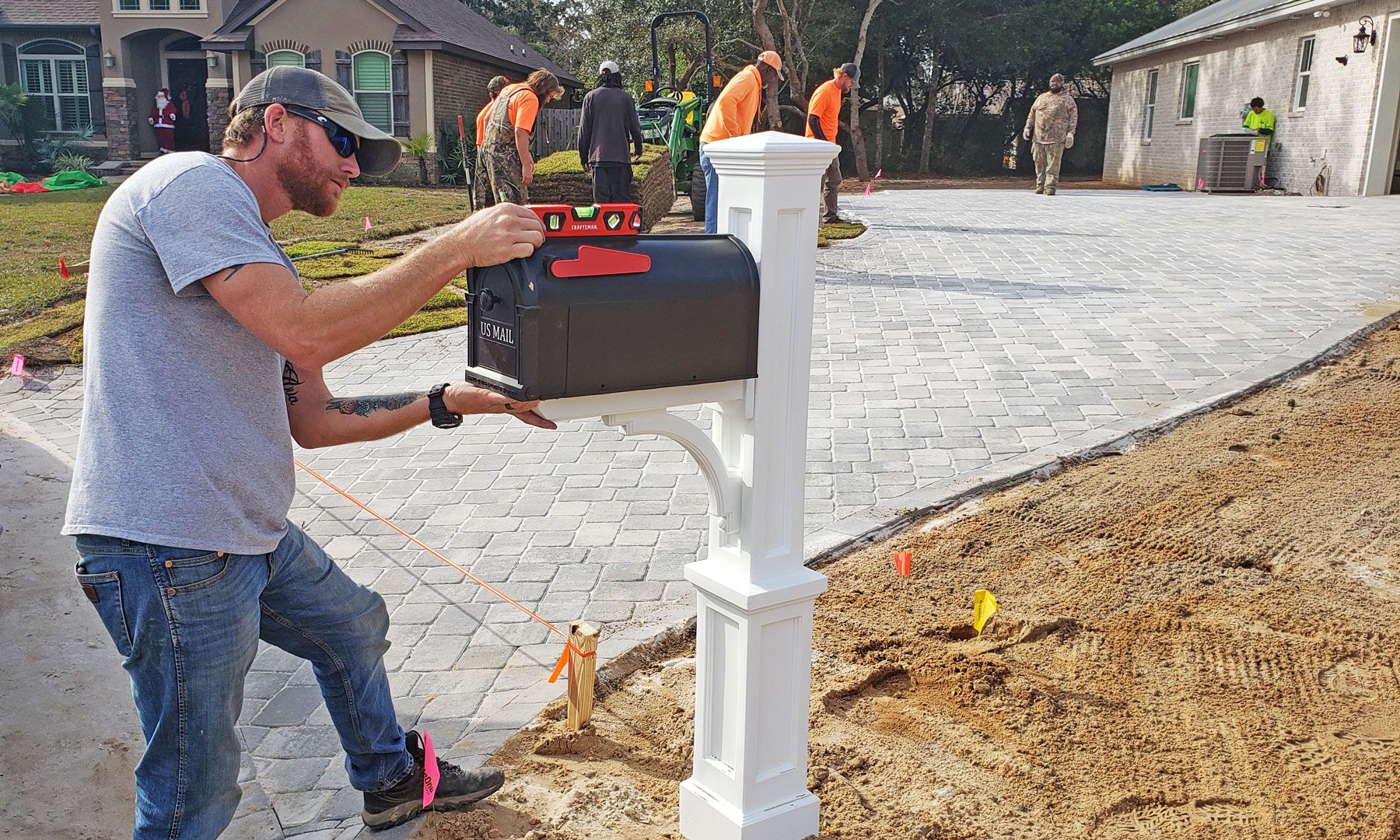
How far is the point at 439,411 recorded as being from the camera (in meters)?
2.72

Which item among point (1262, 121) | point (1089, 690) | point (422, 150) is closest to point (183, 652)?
point (1089, 690)

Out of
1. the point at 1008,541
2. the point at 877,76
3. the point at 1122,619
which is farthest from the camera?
the point at 877,76

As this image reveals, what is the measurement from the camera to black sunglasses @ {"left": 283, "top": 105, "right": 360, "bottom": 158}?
8.38ft

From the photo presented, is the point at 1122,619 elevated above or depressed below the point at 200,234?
below

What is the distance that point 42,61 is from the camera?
33.3 metres

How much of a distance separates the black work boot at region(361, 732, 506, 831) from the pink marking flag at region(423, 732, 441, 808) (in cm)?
1

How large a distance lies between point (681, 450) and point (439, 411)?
4041mm

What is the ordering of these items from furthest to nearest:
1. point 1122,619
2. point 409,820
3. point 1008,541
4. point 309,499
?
1. point 309,499
2. point 1008,541
3. point 1122,619
4. point 409,820

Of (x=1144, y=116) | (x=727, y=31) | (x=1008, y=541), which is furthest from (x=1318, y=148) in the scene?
(x=1008, y=541)

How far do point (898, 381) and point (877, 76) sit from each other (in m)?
31.5

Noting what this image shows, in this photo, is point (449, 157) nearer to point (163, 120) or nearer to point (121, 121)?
point (163, 120)

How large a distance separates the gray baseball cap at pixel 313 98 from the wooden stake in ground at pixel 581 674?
1.55 meters

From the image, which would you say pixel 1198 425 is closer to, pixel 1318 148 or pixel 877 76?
pixel 1318 148

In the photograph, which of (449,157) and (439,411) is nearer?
(439,411)
